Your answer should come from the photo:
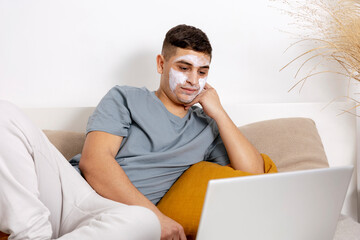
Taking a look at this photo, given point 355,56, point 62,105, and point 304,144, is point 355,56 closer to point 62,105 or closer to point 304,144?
point 304,144

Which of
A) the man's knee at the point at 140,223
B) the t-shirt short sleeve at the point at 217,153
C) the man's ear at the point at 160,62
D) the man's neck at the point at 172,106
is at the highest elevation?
the man's ear at the point at 160,62

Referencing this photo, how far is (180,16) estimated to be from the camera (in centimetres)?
219

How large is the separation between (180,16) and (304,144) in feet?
2.93

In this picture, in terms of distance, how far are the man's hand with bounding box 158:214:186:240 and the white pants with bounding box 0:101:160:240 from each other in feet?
0.60

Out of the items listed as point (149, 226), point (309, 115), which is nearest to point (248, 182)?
point (149, 226)

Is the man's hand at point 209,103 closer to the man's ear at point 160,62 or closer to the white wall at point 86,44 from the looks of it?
the man's ear at point 160,62

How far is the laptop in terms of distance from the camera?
0.84m

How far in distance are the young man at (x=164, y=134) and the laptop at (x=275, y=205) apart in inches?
22.8

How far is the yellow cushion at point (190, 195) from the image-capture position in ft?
4.62

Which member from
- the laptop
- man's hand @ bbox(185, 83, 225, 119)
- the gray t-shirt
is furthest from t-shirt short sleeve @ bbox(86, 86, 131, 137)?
the laptop

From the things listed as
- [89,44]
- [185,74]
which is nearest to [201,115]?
[185,74]

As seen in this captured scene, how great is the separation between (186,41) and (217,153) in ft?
1.55

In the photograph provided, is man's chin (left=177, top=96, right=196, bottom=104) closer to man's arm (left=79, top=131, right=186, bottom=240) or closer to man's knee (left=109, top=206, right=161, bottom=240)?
man's arm (left=79, top=131, right=186, bottom=240)

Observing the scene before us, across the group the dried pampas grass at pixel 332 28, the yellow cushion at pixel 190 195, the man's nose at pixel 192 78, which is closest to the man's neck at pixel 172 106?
the man's nose at pixel 192 78
